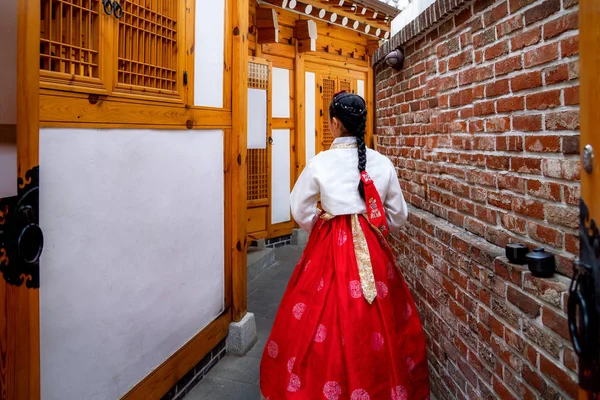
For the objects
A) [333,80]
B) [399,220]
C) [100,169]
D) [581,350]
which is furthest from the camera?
[333,80]

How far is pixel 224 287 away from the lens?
3.30m

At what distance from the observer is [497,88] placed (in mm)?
1988

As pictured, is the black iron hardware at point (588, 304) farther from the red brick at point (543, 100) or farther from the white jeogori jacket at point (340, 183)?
the white jeogori jacket at point (340, 183)

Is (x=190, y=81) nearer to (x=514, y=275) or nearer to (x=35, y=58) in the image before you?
(x=35, y=58)

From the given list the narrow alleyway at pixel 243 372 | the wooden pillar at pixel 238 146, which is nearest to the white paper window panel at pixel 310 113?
the narrow alleyway at pixel 243 372

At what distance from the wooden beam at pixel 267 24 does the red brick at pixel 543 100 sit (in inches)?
198

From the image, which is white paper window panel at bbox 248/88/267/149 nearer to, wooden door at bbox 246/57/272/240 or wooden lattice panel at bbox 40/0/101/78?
wooden door at bbox 246/57/272/240

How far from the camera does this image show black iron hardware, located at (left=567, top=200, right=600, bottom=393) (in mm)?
963

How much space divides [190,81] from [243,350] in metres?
1.93

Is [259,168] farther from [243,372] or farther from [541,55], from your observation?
[541,55]

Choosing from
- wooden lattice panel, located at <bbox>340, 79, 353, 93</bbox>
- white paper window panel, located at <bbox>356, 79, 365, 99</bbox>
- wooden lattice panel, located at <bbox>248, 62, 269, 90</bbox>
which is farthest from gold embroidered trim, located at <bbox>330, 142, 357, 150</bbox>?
white paper window panel, located at <bbox>356, 79, 365, 99</bbox>

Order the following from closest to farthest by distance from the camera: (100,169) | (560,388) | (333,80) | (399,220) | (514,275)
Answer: (560,388) → (514,275) → (100,169) → (399,220) → (333,80)

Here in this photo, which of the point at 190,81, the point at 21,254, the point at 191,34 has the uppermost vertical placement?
the point at 191,34

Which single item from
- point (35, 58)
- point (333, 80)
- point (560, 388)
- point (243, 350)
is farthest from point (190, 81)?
point (333, 80)
